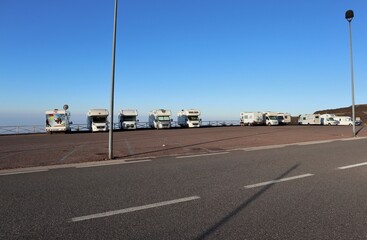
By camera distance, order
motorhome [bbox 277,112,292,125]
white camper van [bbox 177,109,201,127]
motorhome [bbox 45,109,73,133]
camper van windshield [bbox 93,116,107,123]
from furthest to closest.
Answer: motorhome [bbox 277,112,292,125], white camper van [bbox 177,109,201,127], camper van windshield [bbox 93,116,107,123], motorhome [bbox 45,109,73,133]

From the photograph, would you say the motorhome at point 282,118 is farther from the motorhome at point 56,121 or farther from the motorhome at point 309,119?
the motorhome at point 56,121

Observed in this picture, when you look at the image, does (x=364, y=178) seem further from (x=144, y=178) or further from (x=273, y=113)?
(x=273, y=113)

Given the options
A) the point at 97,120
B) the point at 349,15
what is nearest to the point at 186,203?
the point at 349,15

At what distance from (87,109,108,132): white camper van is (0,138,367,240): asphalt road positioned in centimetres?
3340

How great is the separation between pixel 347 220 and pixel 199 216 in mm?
2240

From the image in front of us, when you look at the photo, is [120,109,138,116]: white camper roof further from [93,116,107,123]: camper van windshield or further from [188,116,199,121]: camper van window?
[188,116,199,121]: camper van window

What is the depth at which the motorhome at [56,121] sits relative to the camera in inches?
1581

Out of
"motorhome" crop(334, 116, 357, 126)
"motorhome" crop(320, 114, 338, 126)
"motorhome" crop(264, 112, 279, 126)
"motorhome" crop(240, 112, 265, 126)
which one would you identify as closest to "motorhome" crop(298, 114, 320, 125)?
"motorhome" crop(320, 114, 338, 126)

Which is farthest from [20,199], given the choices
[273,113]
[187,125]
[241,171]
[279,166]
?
[273,113]

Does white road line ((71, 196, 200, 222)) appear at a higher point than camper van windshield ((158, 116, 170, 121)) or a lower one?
lower

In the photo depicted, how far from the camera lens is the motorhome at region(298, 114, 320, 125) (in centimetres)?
7501

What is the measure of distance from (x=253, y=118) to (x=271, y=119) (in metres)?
3.38

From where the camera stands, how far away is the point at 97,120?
4338 centimetres

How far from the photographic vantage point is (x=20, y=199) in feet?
21.2
